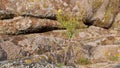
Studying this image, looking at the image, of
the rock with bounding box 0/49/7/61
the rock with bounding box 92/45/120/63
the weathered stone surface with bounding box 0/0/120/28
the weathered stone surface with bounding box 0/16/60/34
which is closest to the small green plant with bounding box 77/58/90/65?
the rock with bounding box 92/45/120/63

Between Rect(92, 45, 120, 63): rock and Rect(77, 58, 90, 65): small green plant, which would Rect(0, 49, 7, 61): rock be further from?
Rect(92, 45, 120, 63): rock

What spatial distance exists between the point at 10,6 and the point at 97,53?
8.79 metres

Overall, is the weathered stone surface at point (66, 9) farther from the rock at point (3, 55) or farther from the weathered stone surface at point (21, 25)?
the rock at point (3, 55)

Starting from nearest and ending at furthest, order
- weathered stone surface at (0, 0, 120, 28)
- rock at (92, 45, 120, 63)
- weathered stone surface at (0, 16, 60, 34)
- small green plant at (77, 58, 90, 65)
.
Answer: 1. small green plant at (77, 58, 90, 65)
2. rock at (92, 45, 120, 63)
3. weathered stone surface at (0, 16, 60, 34)
4. weathered stone surface at (0, 0, 120, 28)

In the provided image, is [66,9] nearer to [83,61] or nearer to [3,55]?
[83,61]

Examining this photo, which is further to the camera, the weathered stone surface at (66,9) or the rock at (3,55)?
the weathered stone surface at (66,9)

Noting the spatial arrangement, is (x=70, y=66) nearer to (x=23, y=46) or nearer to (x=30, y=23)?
(x=23, y=46)

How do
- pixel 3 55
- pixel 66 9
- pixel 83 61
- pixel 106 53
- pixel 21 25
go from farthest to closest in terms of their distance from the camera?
pixel 66 9
pixel 21 25
pixel 106 53
pixel 3 55
pixel 83 61

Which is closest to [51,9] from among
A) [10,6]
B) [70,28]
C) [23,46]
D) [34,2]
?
[34,2]

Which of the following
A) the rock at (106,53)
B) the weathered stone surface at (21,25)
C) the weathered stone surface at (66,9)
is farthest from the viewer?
the weathered stone surface at (66,9)

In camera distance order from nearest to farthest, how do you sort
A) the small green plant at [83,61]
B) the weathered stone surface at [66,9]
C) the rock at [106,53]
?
the small green plant at [83,61] < the rock at [106,53] < the weathered stone surface at [66,9]

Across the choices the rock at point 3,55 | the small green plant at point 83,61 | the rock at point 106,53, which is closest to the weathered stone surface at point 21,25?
the rock at point 3,55

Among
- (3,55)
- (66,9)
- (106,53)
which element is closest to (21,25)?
(66,9)

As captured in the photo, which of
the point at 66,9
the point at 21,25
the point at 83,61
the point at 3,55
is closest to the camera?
the point at 83,61
